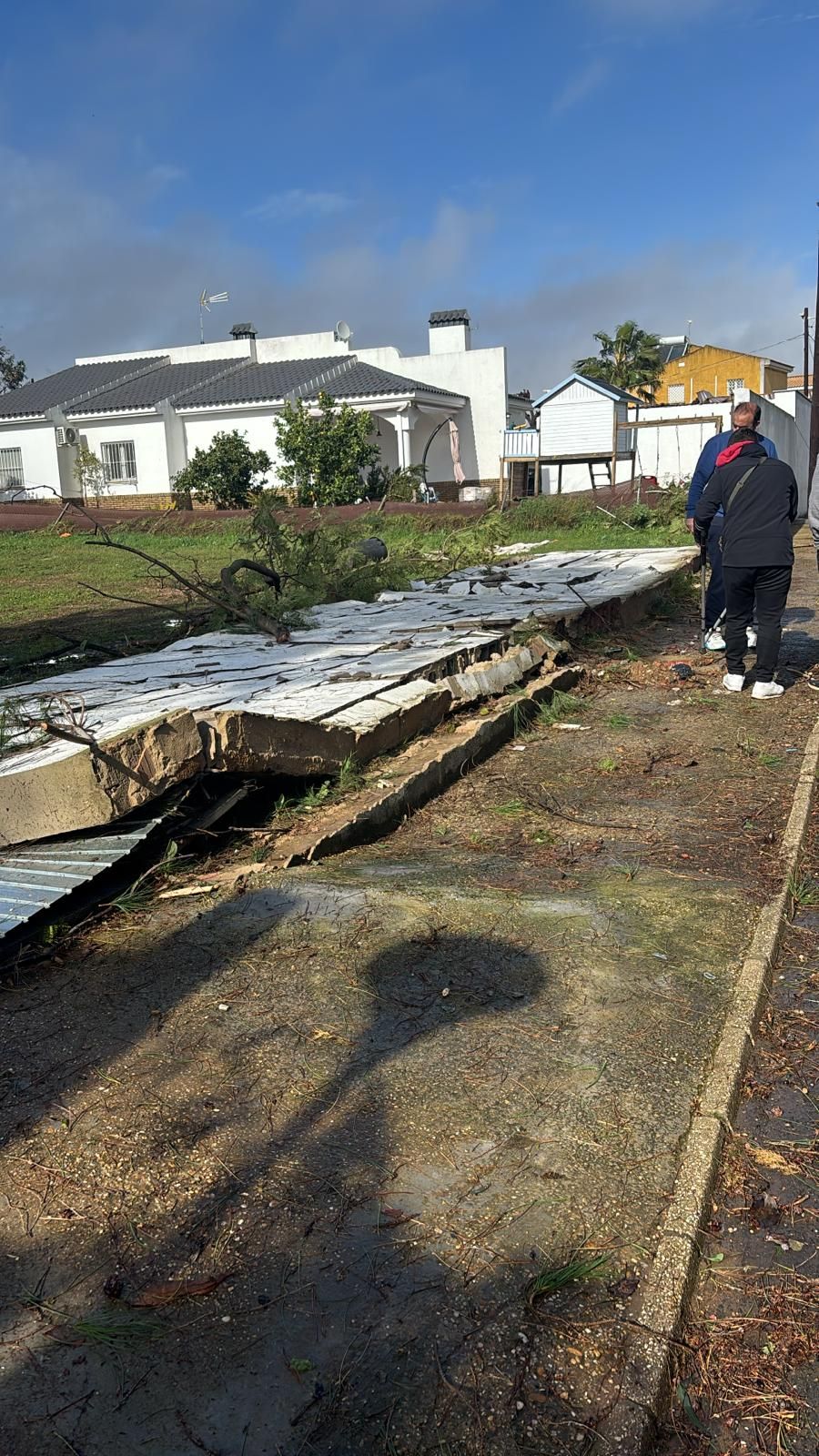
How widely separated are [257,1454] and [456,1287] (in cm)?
44

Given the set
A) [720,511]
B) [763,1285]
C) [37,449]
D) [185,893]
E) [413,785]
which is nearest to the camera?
[763,1285]

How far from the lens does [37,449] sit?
34.1m

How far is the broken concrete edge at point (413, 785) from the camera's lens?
4.06 metres

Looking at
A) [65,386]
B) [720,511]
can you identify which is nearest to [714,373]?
[65,386]

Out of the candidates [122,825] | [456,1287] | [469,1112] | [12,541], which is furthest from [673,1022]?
[12,541]

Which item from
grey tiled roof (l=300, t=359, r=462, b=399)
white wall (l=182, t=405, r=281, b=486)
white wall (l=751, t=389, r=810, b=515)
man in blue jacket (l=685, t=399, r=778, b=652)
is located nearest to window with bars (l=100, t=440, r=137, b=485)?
white wall (l=182, t=405, r=281, b=486)

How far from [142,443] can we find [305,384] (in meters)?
5.23

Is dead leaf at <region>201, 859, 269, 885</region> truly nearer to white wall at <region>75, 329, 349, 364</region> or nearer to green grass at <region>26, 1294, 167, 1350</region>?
green grass at <region>26, 1294, 167, 1350</region>

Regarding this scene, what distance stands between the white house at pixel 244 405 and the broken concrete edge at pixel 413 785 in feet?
83.7

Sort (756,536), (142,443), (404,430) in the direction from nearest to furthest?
(756,536), (404,430), (142,443)

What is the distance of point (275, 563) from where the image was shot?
32.1 ft

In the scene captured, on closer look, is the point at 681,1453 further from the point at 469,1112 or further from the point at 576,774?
the point at 576,774

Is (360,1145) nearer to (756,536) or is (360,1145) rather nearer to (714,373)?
(756,536)

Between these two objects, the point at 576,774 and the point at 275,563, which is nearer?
the point at 576,774
